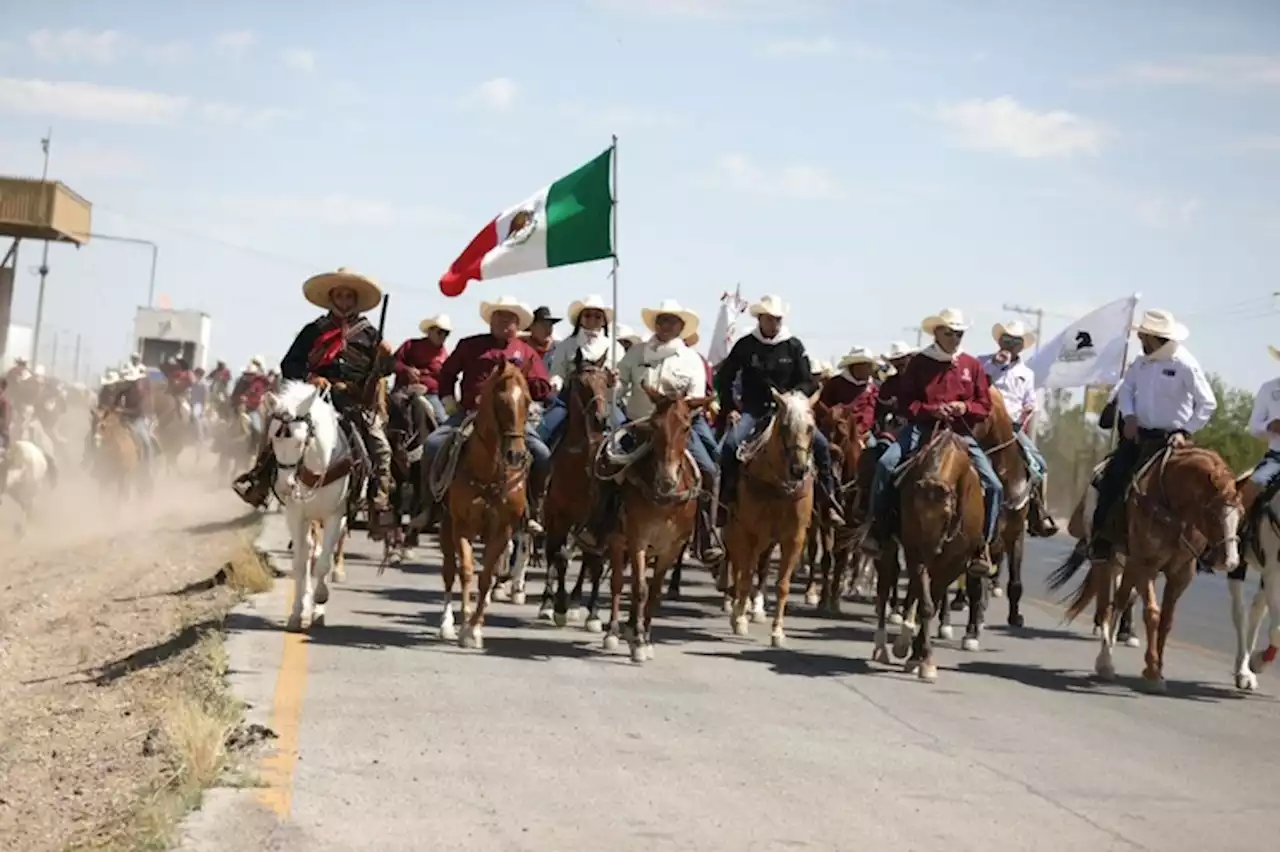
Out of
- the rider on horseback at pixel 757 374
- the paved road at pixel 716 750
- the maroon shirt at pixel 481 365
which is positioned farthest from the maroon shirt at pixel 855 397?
the maroon shirt at pixel 481 365

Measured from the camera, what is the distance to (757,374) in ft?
58.6

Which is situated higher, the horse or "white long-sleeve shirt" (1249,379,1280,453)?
"white long-sleeve shirt" (1249,379,1280,453)

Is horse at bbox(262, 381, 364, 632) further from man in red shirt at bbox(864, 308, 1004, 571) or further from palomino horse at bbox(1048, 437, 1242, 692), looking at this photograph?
palomino horse at bbox(1048, 437, 1242, 692)

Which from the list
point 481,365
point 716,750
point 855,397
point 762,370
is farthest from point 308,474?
point 855,397

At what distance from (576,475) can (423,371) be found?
4856mm

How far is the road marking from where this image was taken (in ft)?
30.8

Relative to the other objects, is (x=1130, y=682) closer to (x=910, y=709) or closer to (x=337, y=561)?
(x=910, y=709)

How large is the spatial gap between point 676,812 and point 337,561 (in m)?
12.0

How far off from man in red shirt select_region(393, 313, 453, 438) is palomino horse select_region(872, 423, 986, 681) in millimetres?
6097

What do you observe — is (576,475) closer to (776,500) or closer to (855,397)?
(776,500)

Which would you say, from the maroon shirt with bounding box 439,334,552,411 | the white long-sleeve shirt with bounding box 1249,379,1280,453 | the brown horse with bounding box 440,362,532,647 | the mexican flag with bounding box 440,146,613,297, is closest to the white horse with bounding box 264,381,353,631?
the brown horse with bounding box 440,362,532,647

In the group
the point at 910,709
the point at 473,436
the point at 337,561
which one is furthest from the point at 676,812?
the point at 337,561

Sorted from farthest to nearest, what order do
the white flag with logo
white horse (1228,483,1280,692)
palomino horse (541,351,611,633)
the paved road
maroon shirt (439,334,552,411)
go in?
the white flag with logo
palomino horse (541,351,611,633)
maroon shirt (439,334,552,411)
white horse (1228,483,1280,692)
the paved road

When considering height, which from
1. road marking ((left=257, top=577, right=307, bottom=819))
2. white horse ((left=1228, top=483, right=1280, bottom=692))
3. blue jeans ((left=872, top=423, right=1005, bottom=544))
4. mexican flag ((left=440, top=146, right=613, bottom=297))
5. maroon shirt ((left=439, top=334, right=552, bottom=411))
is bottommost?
road marking ((left=257, top=577, right=307, bottom=819))
